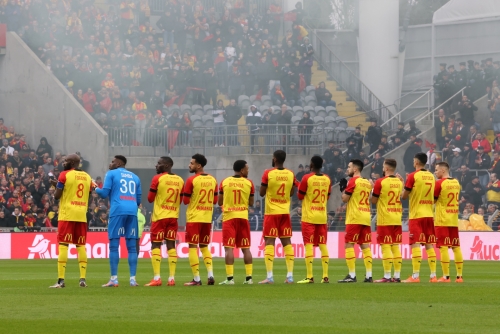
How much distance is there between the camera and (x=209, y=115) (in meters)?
36.9

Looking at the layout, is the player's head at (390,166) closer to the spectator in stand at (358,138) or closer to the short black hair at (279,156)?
the short black hair at (279,156)

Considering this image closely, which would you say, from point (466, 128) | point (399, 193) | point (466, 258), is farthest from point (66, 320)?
point (466, 128)

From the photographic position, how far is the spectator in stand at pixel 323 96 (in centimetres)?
3912

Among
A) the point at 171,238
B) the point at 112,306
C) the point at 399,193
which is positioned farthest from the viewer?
the point at 399,193

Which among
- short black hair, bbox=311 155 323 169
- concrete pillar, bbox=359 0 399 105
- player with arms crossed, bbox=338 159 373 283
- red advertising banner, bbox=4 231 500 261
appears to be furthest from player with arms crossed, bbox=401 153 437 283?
concrete pillar, bbox=359 0 399 105

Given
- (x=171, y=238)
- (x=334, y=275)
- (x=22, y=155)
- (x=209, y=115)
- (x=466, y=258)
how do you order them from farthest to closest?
(x=209, y=115)
(x=22, y=155)
(x=466, y=258)
(x=334, y=275)
(x=171, y=238)

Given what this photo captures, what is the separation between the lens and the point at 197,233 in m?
17.2

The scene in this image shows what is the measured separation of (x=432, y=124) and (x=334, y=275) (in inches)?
709

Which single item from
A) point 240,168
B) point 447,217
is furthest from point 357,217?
point 240,168

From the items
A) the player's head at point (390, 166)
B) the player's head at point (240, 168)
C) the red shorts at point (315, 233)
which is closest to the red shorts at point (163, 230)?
the player's head at point (240, 168)

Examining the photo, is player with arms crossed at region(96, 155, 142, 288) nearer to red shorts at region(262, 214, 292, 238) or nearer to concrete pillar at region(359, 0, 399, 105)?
red shorts at region(262, 214, 292, 238)

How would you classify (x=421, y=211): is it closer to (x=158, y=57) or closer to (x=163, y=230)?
(x=163, y=230)

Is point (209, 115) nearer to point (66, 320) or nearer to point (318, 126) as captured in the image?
point (318, 126)

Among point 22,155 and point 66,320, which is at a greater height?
point 22,155
